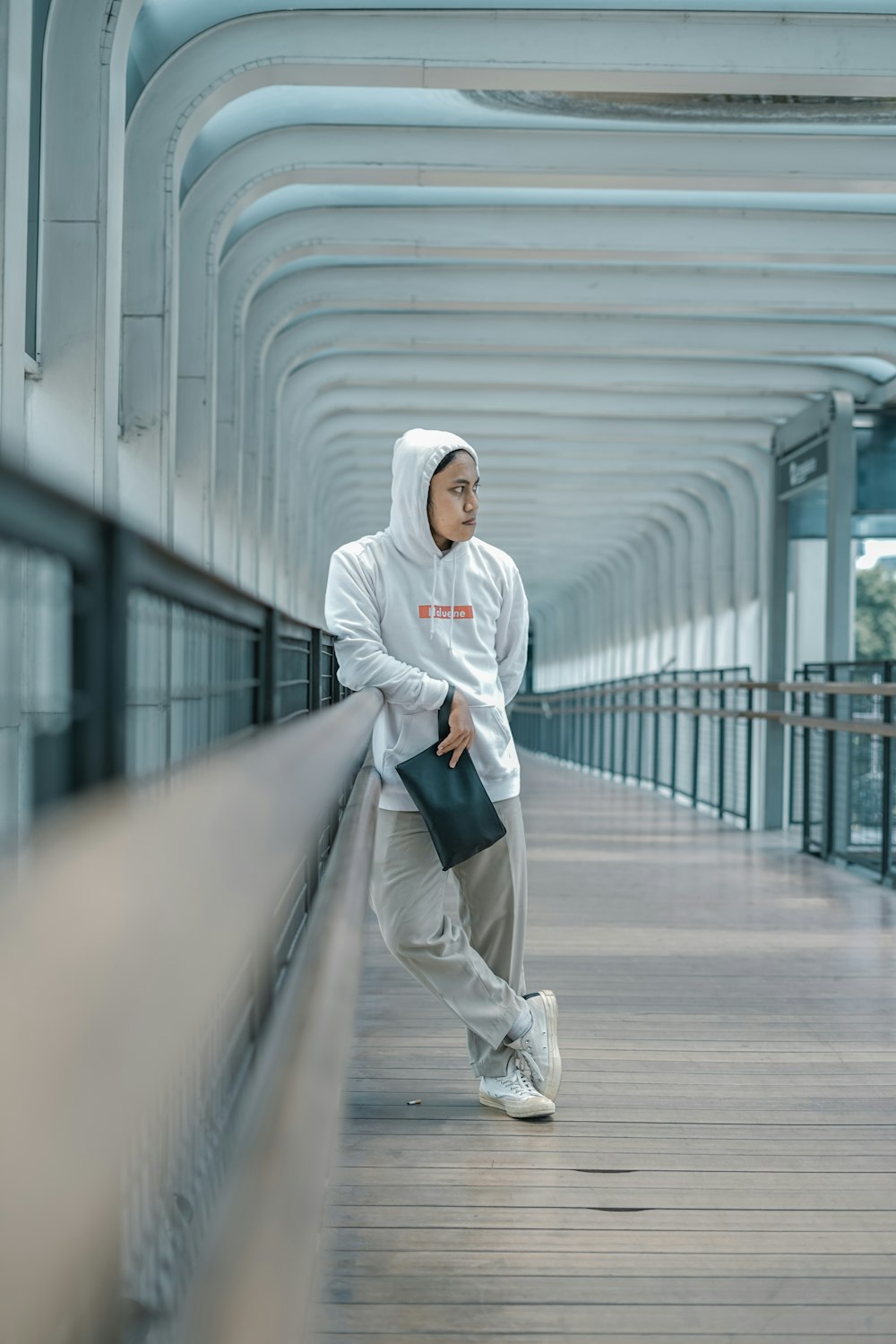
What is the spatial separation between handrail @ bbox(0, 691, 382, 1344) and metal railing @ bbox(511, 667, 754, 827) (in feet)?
34.3

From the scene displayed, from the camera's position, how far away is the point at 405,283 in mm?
10172

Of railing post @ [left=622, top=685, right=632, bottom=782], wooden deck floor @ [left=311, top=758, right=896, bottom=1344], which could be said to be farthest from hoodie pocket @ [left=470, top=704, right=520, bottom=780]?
railing post @ [left=622, top=685, right=632, bottom=782]

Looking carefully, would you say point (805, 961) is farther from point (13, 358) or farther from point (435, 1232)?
point (13, 358)

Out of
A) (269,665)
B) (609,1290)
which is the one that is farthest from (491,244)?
(609,1290)

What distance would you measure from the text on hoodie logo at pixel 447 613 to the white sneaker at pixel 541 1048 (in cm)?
97

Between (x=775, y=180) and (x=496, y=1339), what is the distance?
22.6 feet

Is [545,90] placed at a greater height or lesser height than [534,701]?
greater

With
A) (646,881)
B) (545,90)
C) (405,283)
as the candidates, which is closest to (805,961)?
(646,881)

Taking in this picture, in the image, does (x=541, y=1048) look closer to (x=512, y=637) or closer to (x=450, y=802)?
(x=450, y=802)

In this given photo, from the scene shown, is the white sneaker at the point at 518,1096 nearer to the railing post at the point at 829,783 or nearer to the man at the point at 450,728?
the man at the point at 450,728

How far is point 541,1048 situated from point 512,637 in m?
1.05

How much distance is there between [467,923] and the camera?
11.7 feet

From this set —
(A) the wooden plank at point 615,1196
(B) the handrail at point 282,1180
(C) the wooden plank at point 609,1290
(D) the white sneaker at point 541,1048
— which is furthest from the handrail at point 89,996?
(D) the white sneaker at point 541,1048

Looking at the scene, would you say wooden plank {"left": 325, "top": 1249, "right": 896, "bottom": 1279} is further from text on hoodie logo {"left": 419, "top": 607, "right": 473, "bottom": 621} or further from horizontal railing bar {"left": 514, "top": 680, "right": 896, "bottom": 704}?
horizontal railing bar {"left": 514, "top": 680, "right": 896, "bottom": 704}
